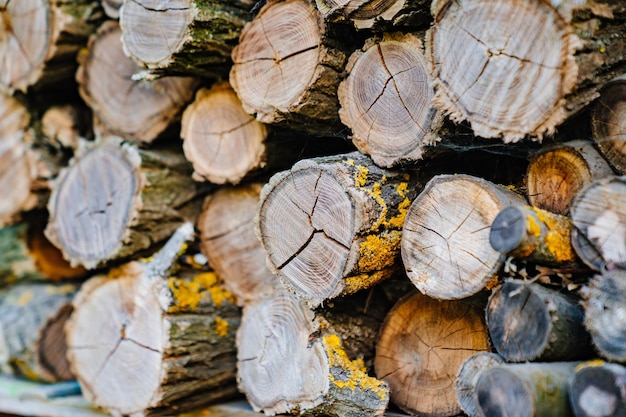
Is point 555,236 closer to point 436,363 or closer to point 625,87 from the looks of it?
point 625,87

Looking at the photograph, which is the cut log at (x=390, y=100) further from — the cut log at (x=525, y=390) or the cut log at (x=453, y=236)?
the cut log at (x=525, y=390)

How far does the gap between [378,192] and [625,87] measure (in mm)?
777

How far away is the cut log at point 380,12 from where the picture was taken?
6.37 feet

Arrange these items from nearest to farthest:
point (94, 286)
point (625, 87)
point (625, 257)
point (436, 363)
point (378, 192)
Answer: point (625, 257) < point (625, 87) < point (378, 192) < point (436, 363) < point (94, 286)

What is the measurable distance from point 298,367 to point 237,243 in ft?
2.25

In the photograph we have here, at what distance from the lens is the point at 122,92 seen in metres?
2.85

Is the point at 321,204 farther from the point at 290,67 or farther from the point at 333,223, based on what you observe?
the point at 290,67

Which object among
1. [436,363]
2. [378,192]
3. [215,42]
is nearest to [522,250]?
[378,192]

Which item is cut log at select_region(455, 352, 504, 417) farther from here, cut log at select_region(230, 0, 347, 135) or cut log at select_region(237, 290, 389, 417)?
cut log at select_region(230, 0, 347, 135)

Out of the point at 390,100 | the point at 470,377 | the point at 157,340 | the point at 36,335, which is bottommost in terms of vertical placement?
the point at 36,335

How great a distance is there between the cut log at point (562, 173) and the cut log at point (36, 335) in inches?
98.3

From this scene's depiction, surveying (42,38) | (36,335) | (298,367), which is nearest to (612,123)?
(298,367)

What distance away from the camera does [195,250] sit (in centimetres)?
279

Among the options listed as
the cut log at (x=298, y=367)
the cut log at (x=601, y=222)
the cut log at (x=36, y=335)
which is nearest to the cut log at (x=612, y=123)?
the cut log at (x=601, y=222)
